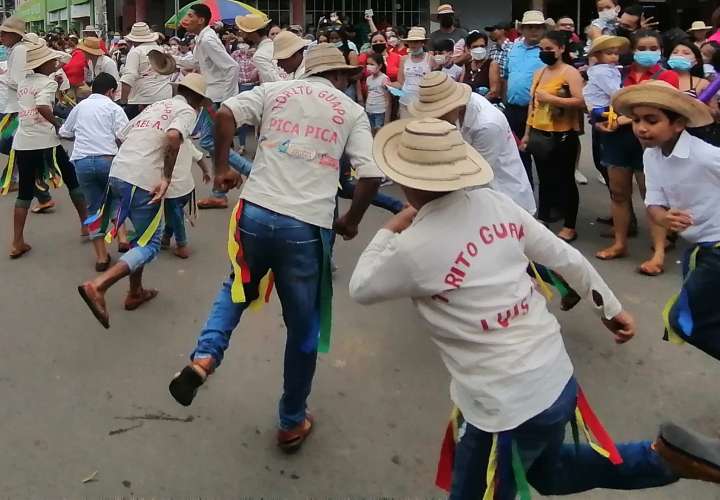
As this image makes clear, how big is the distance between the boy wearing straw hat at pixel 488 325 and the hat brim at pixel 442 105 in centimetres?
126

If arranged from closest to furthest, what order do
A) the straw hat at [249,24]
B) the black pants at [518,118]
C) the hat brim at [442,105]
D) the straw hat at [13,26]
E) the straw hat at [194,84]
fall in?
the hat brim at [442,105]
the straw hat at [194,84]
the straw hat at [13,26]
the black pants at [518,118]
the straw hat at [249,24]

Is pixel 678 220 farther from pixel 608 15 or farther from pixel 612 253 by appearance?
pixel 608 15

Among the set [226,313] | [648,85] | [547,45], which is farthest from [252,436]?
[547,45]

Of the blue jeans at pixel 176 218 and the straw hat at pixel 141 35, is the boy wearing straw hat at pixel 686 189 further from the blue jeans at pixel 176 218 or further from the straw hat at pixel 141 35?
the straw hat at pixel 141 35

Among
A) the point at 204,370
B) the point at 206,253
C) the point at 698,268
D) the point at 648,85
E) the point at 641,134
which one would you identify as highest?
the point at 648,85

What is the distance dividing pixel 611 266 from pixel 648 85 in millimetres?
2770

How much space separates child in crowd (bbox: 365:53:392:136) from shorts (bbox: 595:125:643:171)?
4666mm

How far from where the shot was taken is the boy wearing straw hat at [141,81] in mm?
8062

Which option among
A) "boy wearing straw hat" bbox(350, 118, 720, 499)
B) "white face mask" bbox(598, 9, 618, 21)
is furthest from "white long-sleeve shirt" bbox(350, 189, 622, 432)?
"white face mask" bbox(598, 9, 618, 21)

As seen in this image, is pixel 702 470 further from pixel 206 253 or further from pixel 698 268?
pixel 206 253

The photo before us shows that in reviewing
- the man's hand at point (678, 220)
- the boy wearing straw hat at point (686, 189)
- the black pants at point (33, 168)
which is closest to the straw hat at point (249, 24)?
the black pants at point (33, 168)

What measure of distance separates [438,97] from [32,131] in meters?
4.08

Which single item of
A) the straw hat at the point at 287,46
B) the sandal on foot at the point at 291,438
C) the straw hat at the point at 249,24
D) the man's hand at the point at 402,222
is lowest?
the sandal on foot at the point at 291,438

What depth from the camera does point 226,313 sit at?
315 cm
